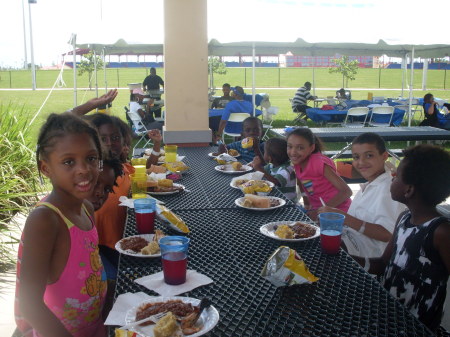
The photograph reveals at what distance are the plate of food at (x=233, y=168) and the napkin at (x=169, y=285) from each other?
2300 mm

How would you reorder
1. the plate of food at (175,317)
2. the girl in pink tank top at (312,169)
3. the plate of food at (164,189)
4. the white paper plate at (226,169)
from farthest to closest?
1. the white paper plate at (226,169)
2. the girl in pink tank top at (312,169)
3. the plate of food at (164,189)
4. the plate of food at (175,317)

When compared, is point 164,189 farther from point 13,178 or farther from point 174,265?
point 13,178

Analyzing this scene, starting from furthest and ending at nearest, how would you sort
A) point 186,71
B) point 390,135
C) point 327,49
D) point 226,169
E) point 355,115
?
point 327,49 → point 355,115 → point 390,135 → point 186,71 → point 226,169

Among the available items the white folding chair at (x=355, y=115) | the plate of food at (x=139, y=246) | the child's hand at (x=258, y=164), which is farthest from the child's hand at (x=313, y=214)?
the white folding chair at (x=355, y=115)

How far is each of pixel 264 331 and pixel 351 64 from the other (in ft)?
101

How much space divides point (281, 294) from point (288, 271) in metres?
0.10

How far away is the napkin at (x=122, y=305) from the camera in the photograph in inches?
60.2

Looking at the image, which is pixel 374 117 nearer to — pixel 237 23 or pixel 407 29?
pixel 407 29

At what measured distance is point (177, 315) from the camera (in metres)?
1.53

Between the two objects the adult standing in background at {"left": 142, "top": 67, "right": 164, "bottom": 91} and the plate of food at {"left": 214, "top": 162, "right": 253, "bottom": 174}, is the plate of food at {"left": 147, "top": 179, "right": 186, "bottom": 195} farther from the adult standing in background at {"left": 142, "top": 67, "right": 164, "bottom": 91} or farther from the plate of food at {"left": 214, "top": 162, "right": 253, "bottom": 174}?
the adult standing in background at {"left": 142, "top": 67, "right": 164, "bottom": 91}

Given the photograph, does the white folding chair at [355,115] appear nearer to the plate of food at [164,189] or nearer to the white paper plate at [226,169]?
the white paper plate at [226,169]

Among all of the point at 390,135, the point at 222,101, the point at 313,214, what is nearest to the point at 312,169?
the point at 313,214

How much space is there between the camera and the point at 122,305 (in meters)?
1.63

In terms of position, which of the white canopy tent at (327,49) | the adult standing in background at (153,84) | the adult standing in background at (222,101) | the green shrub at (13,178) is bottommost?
the green shrub at (13,178)
